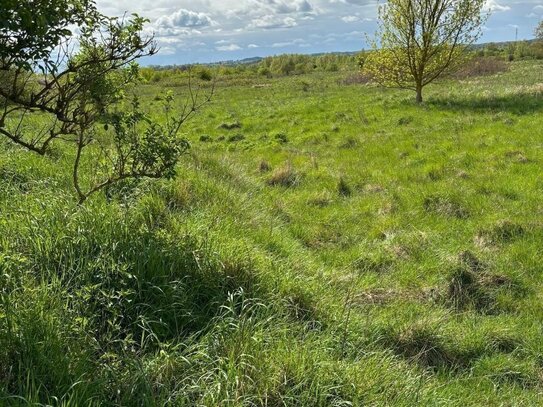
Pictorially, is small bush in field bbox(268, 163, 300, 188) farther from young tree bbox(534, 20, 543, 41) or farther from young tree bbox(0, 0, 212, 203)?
young tree bbox(534, 20, 543, 41)

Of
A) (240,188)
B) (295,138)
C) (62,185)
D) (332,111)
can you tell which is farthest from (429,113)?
(62,185)

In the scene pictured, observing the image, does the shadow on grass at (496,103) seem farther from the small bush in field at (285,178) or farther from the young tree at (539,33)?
the young tree at (539,33)

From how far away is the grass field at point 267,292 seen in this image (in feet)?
10.2

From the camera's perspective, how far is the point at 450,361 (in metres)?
4.45

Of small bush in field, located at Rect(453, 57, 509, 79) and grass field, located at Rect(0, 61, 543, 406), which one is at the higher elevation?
small bush in field, located at Rect(453, 57, 509, 79)

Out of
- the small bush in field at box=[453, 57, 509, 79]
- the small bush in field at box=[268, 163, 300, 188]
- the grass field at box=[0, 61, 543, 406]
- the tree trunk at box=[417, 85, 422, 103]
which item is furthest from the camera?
the small bush in field at box=[453, 57, 509, 79]

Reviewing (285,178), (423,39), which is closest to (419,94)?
(423,39)

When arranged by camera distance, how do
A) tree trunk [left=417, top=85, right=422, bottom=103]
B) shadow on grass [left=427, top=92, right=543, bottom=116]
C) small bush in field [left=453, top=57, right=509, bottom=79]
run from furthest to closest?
small bush in field [left=453, top=57, right=509, bottom=79]
tree trunk [left=417, top=85, right=422, bottom=103]
shadow on grass [left=427, top=92, right=543, bottom=116]

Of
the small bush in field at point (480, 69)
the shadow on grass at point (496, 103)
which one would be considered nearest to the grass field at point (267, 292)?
the shadow on grass at point (496, 103)

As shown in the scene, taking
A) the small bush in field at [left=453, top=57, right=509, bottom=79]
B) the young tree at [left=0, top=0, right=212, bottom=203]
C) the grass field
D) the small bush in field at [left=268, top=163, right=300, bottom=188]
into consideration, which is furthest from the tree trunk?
the small bush in field at [left=453, top=57, right=509, bottom=79]

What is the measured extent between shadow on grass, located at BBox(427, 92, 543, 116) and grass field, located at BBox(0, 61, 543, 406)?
338 inches

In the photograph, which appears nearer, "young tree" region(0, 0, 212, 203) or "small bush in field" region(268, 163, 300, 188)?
"young tree" region(0, 0, 212, 203)

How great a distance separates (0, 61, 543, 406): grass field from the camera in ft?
10.2

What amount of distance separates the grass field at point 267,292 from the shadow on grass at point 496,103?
8.59 meters
